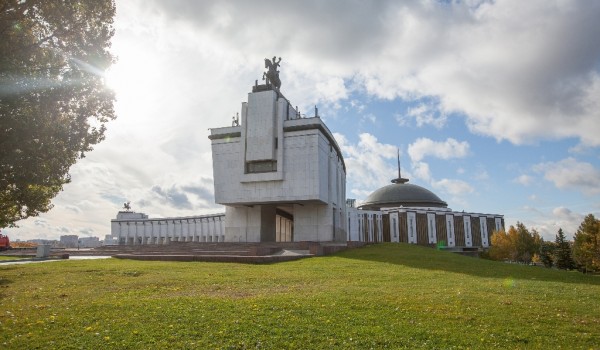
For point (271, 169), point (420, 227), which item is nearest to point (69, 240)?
point (271, 169)

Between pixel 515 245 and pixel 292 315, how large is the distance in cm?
7599

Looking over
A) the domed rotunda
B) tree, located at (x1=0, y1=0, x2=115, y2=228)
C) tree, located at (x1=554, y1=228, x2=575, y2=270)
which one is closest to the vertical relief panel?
tree, located at (x1=0, y1=0, x2=115, y2=228)

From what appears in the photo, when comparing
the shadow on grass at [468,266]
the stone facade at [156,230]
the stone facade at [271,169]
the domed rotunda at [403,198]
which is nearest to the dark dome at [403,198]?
the domed rotunda at [403,198]

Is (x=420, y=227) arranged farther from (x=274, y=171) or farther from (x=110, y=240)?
(x=110, y=240)

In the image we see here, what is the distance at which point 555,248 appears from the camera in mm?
71938

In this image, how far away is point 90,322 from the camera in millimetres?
9320

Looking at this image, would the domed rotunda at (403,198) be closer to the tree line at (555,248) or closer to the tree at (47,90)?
the tree line at (555,248)

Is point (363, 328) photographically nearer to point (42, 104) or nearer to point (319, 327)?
point (319, 327)

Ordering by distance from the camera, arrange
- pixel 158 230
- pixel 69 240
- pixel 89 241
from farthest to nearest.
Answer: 1. pixel 89 241
2. pixel 69 240
3. pixel 158 230

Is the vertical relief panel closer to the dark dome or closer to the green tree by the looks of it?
the green tree

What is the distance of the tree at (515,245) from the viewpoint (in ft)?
244

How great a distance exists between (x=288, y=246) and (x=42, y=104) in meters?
27.1

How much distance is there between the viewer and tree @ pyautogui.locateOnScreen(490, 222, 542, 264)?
74.5 m

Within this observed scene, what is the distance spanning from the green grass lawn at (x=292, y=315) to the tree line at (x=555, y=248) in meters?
43.9
